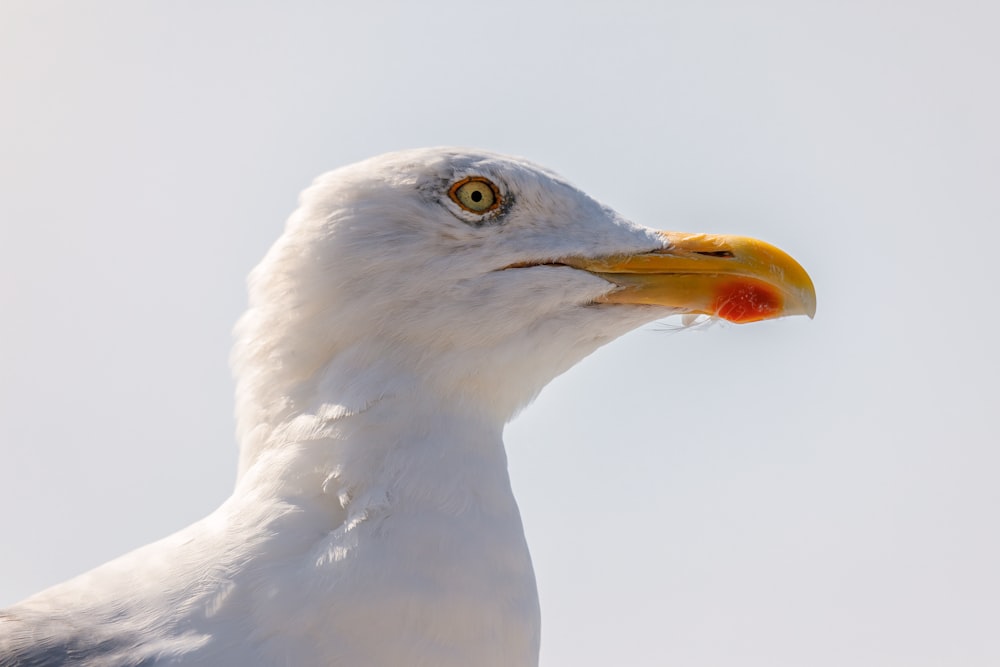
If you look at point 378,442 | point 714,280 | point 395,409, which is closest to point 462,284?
point 395,409

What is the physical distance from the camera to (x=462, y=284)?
15.0 ft

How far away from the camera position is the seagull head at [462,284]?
175 inches

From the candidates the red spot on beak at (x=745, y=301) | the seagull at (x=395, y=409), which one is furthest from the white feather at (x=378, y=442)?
the red spot on beak at (x=745, y=301)

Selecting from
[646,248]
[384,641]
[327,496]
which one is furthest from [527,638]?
Result: [646,248]

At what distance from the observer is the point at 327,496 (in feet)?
13.7

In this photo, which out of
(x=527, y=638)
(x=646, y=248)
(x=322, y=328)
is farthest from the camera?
(x=646, y=248)

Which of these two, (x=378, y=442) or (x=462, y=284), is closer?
(x=378, y=442)

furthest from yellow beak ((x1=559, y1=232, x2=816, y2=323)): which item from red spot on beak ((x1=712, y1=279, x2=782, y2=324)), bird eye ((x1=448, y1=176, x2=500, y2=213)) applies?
bird eye ((x1=448, y1=176, x2=500, y2=213))

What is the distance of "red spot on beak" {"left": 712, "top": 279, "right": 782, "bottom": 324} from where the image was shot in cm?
474

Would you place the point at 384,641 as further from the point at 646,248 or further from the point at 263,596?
the point at 646,248

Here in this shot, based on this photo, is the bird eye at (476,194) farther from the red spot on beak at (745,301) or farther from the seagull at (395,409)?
the red spot on beak at (745,301)

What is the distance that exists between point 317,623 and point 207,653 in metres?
0.31

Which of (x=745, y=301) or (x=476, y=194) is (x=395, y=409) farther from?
(x=745, y=301)

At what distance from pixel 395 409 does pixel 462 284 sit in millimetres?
526
